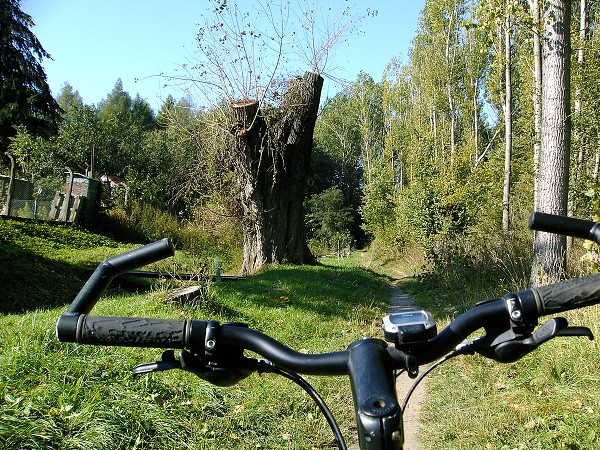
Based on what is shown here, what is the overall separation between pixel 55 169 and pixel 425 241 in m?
20.2

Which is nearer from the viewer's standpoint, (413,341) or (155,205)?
(413,341)

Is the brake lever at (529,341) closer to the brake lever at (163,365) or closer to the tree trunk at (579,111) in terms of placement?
the brake lever at (163,365)

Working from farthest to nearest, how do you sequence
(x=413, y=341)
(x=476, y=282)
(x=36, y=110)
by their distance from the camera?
(x=36, y=110)
(x=476, y=282)
(x=413, y=341)

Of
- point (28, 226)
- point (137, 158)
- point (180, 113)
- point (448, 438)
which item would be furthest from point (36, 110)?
point (448, 438)

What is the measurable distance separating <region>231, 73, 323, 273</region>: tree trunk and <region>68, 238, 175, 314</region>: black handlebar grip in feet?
46.7

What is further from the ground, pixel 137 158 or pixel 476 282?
pixel 137 158

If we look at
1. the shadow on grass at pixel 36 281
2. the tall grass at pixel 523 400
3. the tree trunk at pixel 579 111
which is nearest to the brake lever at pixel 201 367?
the tall grass at pixel 523 400

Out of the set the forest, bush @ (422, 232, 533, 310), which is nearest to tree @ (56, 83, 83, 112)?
the forest

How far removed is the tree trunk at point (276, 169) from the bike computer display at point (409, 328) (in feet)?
47.9

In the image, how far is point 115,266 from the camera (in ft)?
5.11

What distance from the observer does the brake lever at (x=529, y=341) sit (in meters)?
1.29

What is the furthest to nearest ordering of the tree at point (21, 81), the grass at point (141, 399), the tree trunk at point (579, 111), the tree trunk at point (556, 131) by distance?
1. the tree at point (21, 81)
2. the tree trunk at point (579, 111)
3. the tree trunk at point (556, 131)
4. the grass at point (141, 399)

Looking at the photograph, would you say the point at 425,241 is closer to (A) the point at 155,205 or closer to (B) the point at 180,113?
(B) the point at 180,113

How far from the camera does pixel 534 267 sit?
8.91 metres
